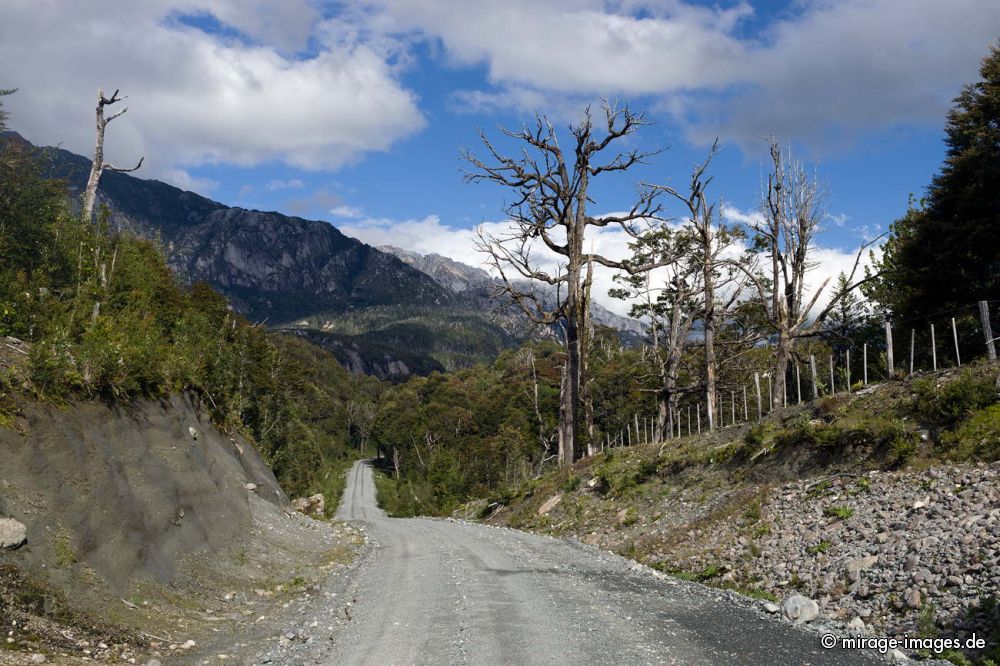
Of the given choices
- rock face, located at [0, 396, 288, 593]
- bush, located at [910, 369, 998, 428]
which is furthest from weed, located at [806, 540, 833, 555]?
rock face, located at [0, 396, 288, 593]

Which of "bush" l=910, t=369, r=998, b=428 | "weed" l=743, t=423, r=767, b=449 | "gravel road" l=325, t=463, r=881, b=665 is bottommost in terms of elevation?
"gravel road" l=325, t=463, r=881, b=665

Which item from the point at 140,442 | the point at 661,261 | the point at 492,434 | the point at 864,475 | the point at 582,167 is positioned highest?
the point at 582,167

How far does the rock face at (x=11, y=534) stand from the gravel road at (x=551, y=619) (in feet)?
12.0

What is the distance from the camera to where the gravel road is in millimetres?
6805

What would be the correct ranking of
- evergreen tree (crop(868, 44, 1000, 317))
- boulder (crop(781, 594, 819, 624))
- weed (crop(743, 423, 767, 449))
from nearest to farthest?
boulder (crop(781, 594, 819, 624)) < weed (crop(743, 423, 767, 449)) < evergreen tree (crop(868, 44, 1000, 317))

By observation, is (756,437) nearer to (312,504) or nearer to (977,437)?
(977,437)

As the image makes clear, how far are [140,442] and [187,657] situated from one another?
4837 millimetres

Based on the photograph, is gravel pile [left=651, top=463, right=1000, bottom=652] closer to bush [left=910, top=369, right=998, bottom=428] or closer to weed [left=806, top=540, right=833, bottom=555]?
weed [left=806, top=540, right=833, bottom=555]

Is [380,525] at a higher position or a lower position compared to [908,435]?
lower

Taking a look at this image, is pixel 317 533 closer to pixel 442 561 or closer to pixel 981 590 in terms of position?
pixel 442 561

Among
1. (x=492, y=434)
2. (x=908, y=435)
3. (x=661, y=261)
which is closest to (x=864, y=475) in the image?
(x=908, y=435)

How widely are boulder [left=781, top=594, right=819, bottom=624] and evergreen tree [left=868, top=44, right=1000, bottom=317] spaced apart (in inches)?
824

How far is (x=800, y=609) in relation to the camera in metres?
8.15

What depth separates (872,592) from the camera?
8.14 metres
